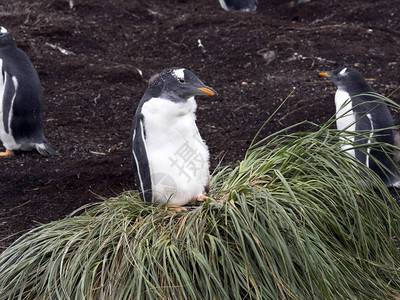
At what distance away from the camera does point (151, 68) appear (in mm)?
6762

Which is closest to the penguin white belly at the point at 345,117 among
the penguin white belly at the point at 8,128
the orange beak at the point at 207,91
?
the orange beak at the point at 207,91

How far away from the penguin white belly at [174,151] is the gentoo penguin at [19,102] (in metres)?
2.03

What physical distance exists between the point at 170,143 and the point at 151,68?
3.92m

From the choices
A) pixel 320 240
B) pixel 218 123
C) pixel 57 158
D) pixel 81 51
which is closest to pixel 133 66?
pixel 81 51

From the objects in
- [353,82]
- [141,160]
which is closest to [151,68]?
[353,82]

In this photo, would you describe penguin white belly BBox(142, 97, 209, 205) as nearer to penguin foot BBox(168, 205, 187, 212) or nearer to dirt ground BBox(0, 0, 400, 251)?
penguin foot BBox(168, 205, 187, 212)

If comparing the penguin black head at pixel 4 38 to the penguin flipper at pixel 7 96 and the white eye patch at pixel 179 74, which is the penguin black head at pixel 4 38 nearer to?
the penguin flipper at pixel 7 96

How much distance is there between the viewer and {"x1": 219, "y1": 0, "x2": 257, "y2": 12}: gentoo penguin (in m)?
9.20

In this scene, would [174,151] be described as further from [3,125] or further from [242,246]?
[3,125]

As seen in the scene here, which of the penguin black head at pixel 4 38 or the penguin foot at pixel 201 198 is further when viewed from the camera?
the penguin black head at pixel 4 38

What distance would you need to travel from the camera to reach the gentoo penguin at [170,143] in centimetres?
290

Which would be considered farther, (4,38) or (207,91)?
(4,38)

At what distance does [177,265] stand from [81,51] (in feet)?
16.2

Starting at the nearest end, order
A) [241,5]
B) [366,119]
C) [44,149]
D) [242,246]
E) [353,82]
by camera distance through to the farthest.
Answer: [242,246]
[366,119]
[353,82]
[44,149]
[241,5]
